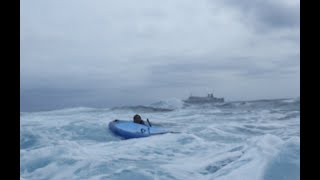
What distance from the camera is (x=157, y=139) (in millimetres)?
11195

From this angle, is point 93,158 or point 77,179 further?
point 93,158

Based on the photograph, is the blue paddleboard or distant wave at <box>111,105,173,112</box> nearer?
the blue paddleboard

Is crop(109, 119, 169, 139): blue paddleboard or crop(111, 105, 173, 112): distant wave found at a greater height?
crop(109, 119, 169, 139): blue paddleboard

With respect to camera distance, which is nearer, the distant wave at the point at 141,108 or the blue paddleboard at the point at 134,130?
the blue paddleboard at the point at 134,130

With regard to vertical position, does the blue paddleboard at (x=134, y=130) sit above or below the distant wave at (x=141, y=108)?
above

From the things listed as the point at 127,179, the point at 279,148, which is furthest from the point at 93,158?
the point at 279,148

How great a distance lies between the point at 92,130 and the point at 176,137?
4.77 m

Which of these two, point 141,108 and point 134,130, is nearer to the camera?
point 134,130

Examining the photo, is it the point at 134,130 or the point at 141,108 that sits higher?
the point at 134,130
